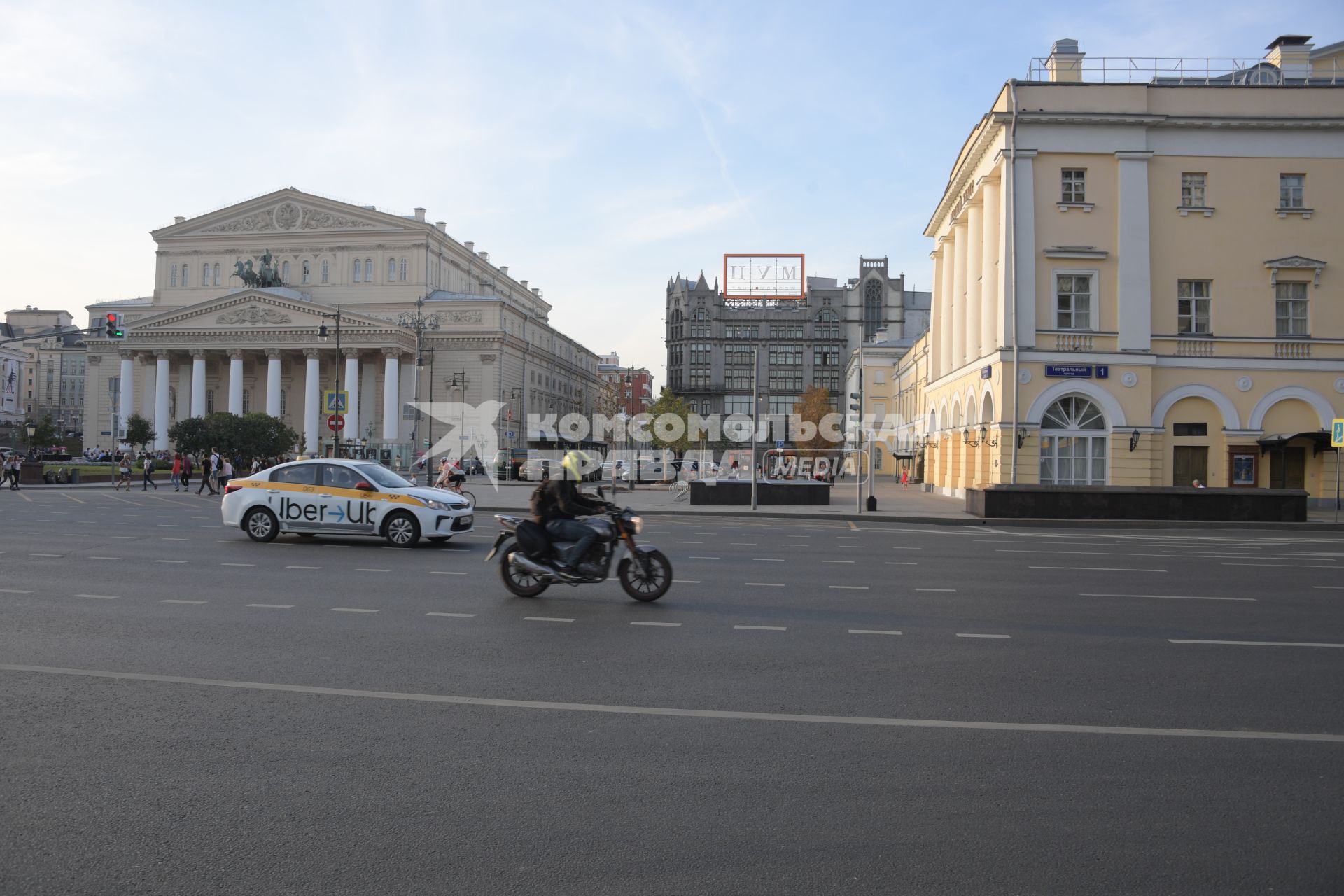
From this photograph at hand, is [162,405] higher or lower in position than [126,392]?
lower

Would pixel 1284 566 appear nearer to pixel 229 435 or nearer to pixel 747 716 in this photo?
pixel 747 716

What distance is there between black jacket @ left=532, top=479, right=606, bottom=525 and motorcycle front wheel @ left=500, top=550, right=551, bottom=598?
67 cm

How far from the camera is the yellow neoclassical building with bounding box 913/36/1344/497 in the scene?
34062 millimetres

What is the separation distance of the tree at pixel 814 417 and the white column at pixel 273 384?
46.2m

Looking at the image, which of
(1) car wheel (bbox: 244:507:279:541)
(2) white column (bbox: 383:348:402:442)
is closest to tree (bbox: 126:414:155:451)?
(2) white column (bbox: 383:348:402:442)

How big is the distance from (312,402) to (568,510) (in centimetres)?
7639

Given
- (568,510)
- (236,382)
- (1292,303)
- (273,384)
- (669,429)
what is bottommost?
(568,510)

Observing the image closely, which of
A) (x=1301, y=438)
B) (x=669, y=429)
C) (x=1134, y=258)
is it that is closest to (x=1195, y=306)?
(x=1134, y=258)

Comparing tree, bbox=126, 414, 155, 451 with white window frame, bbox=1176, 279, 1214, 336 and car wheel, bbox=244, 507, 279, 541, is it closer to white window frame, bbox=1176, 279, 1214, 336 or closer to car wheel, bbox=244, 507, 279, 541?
car wheel, bbox=244, 507, 279, 541

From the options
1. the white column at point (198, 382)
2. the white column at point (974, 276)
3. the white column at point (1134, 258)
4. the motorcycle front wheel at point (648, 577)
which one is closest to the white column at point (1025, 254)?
the white column at point (1134, 258)

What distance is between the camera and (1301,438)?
3397cm

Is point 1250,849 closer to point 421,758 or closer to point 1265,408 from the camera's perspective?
point 421,758

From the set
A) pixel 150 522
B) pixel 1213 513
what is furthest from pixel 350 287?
pixel 1213 513

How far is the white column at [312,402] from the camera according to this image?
81.8 m
